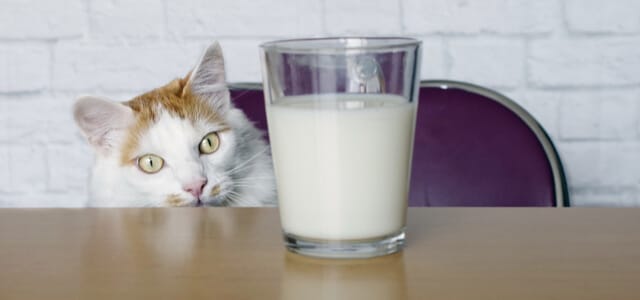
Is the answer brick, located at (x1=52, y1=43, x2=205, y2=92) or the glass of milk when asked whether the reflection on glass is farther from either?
brick, located at (x1=52, y1=43, x2=205, y2=92)

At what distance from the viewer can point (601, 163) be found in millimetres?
1379

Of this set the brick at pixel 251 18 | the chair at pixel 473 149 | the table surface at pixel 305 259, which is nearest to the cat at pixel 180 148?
the chair at pixel 473 149

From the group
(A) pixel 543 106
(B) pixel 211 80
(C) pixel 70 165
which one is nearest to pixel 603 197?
(A) pixel 543 106

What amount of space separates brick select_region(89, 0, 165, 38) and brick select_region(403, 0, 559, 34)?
0.38 metres

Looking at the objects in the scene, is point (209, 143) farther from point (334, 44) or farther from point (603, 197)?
point (603, 197)

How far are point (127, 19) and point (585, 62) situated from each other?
70 centimetres

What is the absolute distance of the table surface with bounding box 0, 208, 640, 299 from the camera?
45cm

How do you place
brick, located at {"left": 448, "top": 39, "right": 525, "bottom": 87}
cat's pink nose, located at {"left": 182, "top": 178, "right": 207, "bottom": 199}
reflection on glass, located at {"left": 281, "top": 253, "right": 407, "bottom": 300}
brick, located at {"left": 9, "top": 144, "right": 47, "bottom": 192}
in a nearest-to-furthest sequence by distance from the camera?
reflection on glass, located at {"left": 281, "top": 253, "right": 407, "bottom": 300}
cat's pink nose, located at {"left": 182, "top": 178, "right": 207, "bottom": 199}
brick, located at {"left": 448, "top": 39, "right": 525, "bottom": 87}
brick, located at {"left": 9, "top": 144, "right": 47, "bottom": 192}

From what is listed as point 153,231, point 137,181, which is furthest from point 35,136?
point 153,231

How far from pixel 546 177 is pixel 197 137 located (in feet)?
1.40

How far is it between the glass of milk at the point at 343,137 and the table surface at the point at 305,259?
0.02 m

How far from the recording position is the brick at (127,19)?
4.57 ft

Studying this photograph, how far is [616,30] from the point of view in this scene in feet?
4.46

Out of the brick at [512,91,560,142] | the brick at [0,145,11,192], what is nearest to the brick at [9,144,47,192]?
the brick at [0,145,11,192]
